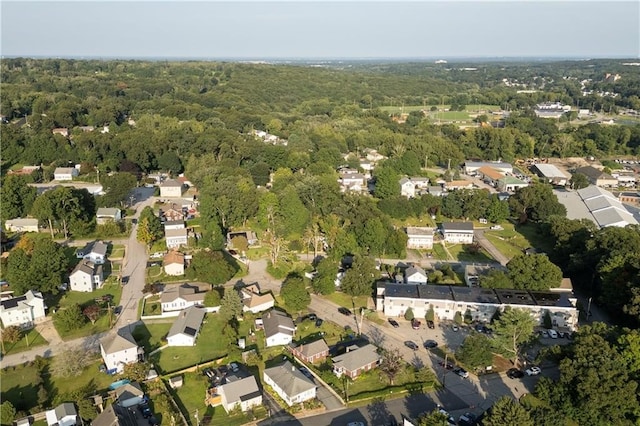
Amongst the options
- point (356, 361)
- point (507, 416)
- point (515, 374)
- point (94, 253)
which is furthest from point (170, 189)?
point (507, 416)

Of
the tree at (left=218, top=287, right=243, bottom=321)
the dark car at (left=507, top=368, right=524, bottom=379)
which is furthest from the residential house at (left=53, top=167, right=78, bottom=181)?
the dark car at (left=507, top=368, right=524, bottom=379)

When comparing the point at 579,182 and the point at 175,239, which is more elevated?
the point at 579,182

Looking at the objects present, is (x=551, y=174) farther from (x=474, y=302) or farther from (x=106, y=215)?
(x=106, y=215)

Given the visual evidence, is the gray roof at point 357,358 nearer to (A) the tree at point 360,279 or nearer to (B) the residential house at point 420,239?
(A) the tree at point 360,279

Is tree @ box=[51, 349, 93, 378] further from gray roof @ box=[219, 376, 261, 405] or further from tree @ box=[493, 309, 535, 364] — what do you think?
tree @ box=[493, 309, 535, 364]

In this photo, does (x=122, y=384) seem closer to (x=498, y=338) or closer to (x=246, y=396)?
(x=246, y=396)

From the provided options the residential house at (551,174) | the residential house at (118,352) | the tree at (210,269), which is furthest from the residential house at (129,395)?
the residential house at (551,174)
